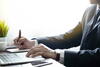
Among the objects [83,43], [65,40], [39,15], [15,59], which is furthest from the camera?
[39,15]


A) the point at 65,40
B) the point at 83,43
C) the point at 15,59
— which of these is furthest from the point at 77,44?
the point at 15,59

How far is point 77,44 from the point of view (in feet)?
6.27

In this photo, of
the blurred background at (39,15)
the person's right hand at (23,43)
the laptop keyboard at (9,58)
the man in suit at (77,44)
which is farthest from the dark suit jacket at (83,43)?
the blurred background at (39,15)

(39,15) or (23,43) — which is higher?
(39,15)

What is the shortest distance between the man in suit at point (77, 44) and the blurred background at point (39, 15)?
37 centimetres

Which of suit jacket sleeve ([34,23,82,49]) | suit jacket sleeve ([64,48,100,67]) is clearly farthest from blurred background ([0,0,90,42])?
suit jacket sleeve ([64,48,100,67])

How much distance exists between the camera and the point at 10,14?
2.06m

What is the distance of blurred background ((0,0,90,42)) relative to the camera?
206cm

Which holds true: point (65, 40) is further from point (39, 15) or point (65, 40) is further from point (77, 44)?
point (39, 15)

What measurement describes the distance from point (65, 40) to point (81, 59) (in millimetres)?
647

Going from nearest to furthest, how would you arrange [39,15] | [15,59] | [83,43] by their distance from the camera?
[15,59], [83,43], [39,15]

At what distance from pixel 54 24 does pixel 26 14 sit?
32 centimetres

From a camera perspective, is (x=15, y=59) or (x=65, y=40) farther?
Result: (x=65, y=40)

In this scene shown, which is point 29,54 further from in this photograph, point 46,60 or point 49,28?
point 49,28
